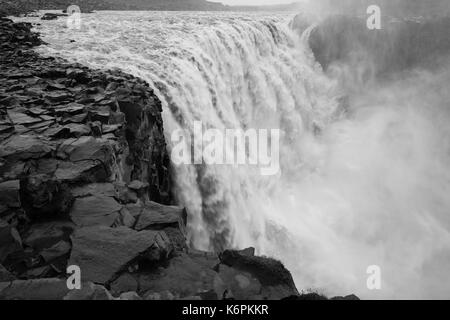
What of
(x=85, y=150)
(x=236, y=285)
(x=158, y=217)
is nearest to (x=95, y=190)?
(x=85, y=150)

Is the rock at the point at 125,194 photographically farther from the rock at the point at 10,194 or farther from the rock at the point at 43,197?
the rock at the point at 10,194

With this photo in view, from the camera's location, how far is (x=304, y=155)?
26688mm

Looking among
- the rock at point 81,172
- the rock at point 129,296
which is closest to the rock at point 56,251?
the rock at point 129,296

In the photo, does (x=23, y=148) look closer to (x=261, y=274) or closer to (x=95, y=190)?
(x=95, y=190)

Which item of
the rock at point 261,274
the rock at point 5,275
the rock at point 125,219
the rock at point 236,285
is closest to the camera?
the rock at point 5,275

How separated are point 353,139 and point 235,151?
1430 cm

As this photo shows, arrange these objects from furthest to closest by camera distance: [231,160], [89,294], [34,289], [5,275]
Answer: [231,160], [5,275], [34,289], [89,294]

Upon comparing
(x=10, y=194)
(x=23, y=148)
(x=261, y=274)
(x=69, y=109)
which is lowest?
(x=261, y=274)

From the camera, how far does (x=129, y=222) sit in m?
7.63

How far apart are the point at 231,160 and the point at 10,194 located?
1061 centimetres

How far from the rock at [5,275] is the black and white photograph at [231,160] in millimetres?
24

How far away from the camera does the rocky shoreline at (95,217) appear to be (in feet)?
20.1

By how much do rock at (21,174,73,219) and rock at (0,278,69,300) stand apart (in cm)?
193
